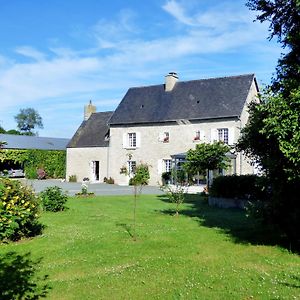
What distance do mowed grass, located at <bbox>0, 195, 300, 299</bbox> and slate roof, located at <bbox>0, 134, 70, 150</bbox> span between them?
3512 centimetres

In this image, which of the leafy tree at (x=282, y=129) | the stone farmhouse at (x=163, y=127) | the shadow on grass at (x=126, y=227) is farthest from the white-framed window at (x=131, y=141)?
the leafy tree at (x=282, y=129)

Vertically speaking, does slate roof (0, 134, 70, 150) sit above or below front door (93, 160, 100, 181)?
above

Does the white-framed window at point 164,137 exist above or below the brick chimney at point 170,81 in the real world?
below

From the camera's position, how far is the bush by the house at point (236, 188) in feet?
55.6

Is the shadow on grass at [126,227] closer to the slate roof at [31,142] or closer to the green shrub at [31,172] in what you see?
the green shrub at [31,172]

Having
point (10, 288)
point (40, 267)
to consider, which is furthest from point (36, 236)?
point (10, 288)

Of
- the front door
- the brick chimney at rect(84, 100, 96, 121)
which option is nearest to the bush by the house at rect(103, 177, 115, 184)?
the front door

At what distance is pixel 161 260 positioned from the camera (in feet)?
25.1

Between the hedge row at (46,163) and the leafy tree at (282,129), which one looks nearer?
the leafy tree at (282,129)

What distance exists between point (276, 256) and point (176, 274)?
2525 millimetres

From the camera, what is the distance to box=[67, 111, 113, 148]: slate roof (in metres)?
37.2

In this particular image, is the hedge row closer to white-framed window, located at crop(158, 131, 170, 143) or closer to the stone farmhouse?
the stone farmhouse

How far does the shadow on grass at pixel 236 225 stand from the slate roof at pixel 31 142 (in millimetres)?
33495

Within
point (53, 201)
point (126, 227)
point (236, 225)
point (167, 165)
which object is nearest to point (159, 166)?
point (167, 165)
